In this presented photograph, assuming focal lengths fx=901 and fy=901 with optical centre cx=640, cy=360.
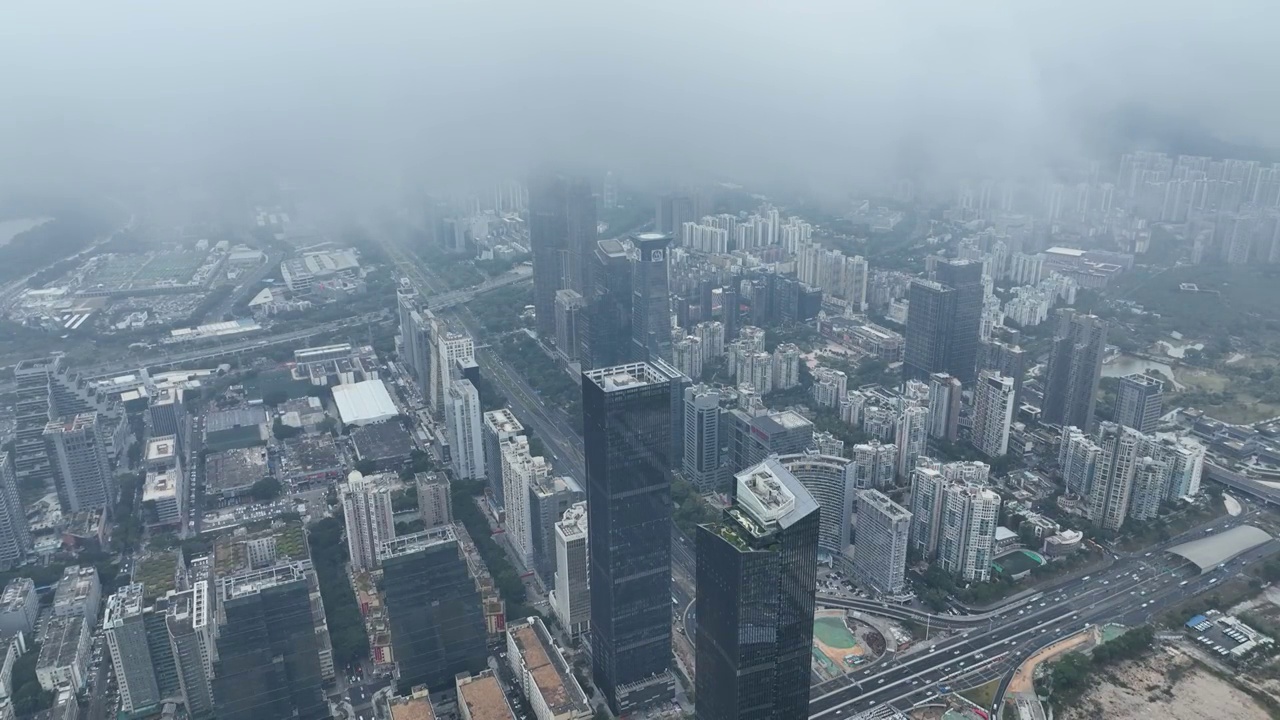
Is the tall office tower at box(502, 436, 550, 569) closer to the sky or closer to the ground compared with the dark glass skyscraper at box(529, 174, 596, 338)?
closer to the ground

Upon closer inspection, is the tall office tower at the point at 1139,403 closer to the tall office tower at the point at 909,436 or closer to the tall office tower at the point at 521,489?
the tall office tower at the point at 909,436

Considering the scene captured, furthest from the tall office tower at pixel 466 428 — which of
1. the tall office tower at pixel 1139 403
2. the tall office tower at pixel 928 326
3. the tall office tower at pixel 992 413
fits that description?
the tall office tower at pixel 1139 403

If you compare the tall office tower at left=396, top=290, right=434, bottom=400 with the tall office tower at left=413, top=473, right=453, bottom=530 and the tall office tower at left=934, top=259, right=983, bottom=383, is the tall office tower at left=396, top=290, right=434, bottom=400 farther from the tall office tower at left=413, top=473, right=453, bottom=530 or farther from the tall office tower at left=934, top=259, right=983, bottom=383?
the tall office tower at left=934, top=259, right=983, bottom=383

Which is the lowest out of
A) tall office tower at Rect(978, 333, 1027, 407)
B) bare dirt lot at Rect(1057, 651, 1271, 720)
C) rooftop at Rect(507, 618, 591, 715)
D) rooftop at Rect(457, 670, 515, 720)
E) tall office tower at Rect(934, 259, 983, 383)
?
bare dirt lot at Rect(1057, 651, 1271, 720)

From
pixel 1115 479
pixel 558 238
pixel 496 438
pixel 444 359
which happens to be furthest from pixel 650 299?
pixel 1115 479

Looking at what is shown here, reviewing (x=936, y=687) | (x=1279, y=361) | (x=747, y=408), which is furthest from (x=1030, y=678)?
(x=1279, y=361)

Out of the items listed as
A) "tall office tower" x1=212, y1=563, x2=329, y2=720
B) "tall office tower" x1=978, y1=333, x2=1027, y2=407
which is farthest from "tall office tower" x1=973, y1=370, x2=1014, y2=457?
"tall office tower" x1=212, y1=563, x2=329, y2=720

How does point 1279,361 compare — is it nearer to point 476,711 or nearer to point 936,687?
point 936,687
